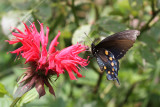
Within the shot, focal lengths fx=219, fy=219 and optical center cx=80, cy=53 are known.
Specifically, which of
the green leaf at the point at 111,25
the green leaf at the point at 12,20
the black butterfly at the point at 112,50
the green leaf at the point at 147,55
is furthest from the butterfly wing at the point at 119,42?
the green leaf at the point at 12,20

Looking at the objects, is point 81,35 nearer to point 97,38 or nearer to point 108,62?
point 97,38

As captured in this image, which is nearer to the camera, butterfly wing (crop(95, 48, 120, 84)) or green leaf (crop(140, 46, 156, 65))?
butterfly wing (crop(95, 48, 120, 84))

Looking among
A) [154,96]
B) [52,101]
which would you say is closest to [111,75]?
[52,101]

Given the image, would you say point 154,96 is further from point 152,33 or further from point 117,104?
point 152,33

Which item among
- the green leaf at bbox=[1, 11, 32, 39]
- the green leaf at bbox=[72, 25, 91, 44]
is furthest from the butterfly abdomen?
the green leaf at bbox=[1, 11, 32, 39]

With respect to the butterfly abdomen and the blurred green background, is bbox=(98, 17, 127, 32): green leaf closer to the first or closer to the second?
the blurred green background

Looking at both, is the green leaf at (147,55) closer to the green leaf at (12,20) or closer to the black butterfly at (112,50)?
the black butterfly at (112,50)

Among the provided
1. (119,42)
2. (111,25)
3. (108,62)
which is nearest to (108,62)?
(108,62)
